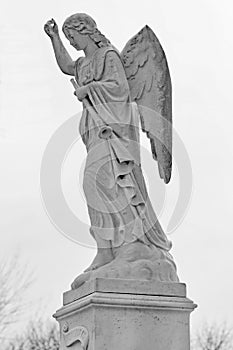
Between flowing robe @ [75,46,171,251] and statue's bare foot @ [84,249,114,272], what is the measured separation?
0.25 feet

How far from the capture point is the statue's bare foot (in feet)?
32.6

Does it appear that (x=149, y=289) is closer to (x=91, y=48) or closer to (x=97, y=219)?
(x=97, y=219)

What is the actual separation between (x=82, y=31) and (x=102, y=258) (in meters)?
2.96

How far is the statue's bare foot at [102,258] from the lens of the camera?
391 inches

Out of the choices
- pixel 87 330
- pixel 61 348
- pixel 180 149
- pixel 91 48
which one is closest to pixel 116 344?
pixel 87 330

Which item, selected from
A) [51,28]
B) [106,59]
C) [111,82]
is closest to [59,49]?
[51,28]

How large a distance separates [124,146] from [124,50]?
59.9 inches

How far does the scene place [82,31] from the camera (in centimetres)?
1088

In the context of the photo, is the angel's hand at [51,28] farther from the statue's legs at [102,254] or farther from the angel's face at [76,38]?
the statue's legs at [102,254]

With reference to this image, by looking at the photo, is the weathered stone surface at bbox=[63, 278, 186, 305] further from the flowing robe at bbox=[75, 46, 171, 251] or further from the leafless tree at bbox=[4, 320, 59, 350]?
the leafless tree at bbox=[4, 320, 59, 350]

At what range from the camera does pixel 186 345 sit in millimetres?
9586

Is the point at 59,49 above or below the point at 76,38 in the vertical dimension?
above

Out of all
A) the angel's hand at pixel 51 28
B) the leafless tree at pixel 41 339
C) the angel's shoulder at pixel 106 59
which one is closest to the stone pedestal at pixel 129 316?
the angel's shoulder at pixel 106 59

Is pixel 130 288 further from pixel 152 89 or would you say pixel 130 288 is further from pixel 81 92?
pixel 152 89
